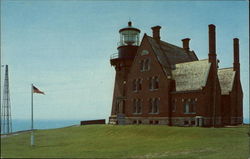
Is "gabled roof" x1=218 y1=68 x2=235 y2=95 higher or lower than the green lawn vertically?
higher

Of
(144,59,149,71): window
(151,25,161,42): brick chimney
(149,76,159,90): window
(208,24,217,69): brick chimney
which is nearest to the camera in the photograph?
(208,24,217,69): brick chimney

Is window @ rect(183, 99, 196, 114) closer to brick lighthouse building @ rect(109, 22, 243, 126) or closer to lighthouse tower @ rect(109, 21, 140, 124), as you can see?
brick lighthouse building @ rect(109, 22, 243, 126)

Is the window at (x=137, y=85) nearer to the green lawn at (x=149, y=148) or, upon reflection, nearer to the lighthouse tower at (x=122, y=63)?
the lighthouse tower at (x=122, y=63)

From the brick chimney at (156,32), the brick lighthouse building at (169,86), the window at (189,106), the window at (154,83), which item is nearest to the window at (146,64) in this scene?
the brick lighthouse building at (169,86)

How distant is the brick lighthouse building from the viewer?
38938 millimetres

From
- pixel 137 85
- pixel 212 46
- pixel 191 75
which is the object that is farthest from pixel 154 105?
pixel 212 46

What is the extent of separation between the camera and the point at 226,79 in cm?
4438

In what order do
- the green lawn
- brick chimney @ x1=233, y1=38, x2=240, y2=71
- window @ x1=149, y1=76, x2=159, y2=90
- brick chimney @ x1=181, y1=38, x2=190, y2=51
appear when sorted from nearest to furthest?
1. the green lawn
2. window @ x1=149, y1=76, x2=159, y2=90
3. brick chimney @ x1=233, y1=38, x2=240, y2=71
4. brick chimney @ x1=181, y1=38, x2=190, y2=51

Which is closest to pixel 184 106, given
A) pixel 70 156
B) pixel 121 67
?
pixel 121 67

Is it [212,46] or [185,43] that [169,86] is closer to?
[212,46]

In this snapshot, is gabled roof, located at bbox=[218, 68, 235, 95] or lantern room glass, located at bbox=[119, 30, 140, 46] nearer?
gabled roof, located at bbox=[218, 68, 235, 95]

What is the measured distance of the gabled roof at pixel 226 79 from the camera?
43169 millimetres

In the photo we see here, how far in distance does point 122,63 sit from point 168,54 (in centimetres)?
786

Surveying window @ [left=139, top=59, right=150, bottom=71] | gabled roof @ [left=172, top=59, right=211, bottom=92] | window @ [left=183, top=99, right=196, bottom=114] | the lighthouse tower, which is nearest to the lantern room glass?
the lighthouse tower
